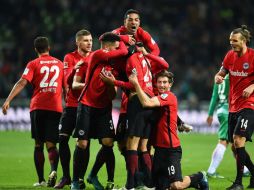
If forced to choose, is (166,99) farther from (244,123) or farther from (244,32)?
(244,32)

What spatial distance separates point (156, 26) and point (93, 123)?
54.5ft

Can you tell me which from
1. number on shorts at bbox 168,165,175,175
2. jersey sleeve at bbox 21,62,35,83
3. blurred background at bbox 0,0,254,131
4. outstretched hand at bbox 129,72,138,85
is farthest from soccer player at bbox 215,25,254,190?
blurred background at bbox 0,0,254,131

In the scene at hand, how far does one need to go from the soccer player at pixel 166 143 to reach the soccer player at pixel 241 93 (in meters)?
1.05

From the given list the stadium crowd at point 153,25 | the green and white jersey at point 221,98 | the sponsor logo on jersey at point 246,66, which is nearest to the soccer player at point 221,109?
the green and white jersey at point 221,98

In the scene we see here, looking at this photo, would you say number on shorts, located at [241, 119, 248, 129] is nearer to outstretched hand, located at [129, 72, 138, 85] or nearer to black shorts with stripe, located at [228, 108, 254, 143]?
black shorts with stripe, located at [228, 108, 254, 143]

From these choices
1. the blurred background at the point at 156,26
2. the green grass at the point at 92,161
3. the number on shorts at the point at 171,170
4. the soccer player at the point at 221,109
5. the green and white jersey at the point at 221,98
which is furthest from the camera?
the blurred background at the point at 156,26

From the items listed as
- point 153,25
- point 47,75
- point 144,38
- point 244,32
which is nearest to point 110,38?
point 144,38

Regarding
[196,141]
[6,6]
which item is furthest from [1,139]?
[6,6]

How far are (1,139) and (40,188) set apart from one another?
367 inches

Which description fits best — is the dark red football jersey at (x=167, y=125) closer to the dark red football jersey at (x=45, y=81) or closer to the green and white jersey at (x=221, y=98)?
the dark red football jersey at (x=45, y=81)

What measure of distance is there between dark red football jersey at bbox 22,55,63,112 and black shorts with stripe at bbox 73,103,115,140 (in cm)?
126

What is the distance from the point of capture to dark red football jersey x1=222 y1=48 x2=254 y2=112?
1085cm

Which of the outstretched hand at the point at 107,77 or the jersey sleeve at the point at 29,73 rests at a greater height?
the jersey sleeve at the point at 29,73

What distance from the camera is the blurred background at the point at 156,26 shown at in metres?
25.4
